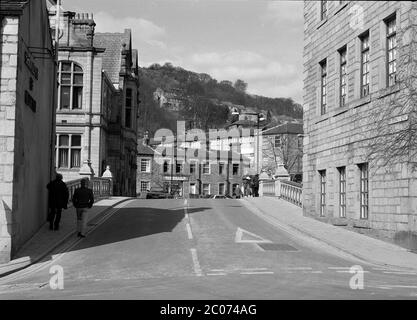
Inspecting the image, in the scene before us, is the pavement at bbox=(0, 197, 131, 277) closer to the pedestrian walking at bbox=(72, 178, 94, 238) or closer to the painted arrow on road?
the pedestrian walking at bbox=(72, 178, 94, 238)

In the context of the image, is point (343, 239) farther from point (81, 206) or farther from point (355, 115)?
point (81, 206)

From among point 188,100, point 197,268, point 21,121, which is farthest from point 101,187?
point 188,100

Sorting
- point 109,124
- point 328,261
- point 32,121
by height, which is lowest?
point 328,261

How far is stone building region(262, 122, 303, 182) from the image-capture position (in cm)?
7656

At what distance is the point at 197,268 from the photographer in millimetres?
13664

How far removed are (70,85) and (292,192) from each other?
19.0m

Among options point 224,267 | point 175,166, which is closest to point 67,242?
point 224,267

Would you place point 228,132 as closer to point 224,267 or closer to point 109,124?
point 109,124

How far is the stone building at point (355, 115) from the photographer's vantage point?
17828 millimetres

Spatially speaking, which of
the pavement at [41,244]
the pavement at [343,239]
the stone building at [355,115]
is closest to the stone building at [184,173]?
the pavement at [343,239]

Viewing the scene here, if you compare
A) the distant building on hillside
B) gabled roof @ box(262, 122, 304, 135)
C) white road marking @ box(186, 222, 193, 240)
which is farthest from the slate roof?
white road marking @ box(186, 222, 193, 240)

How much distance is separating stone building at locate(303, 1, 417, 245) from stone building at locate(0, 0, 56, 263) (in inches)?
326

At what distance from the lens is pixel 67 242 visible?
18.0 m

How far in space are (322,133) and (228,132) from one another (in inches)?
2914
